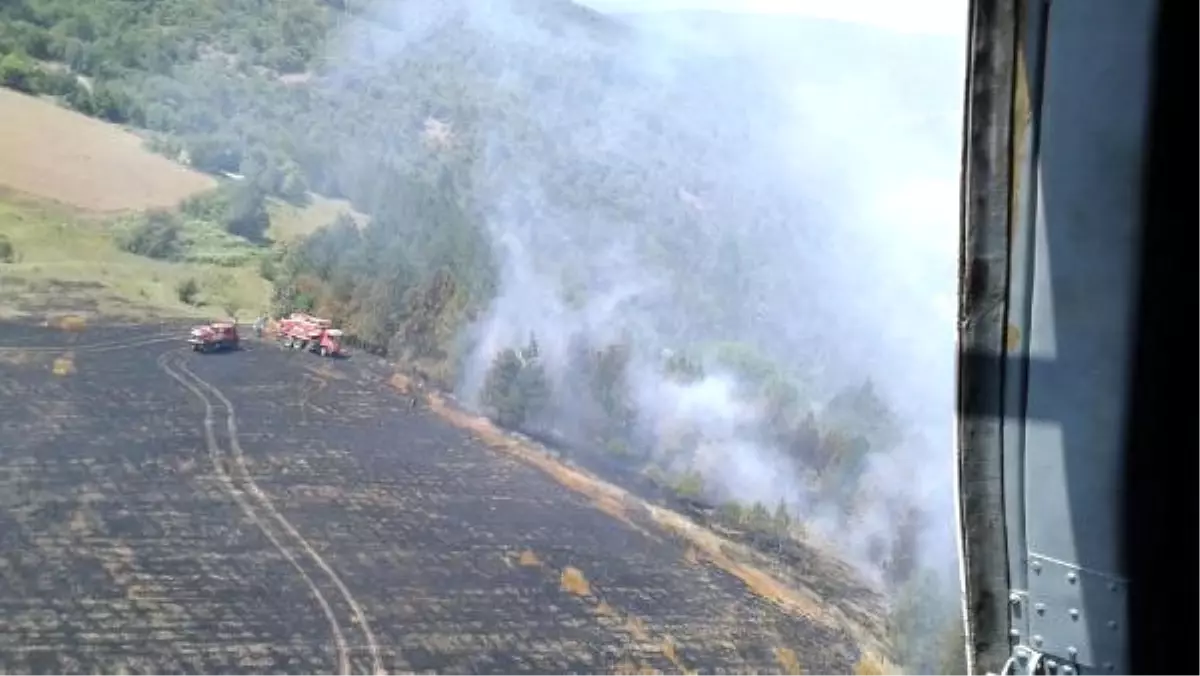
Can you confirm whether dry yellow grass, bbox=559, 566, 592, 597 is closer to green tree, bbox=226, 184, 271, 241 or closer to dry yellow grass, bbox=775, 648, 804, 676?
dry yellow grass, bbox=775, 648, 804, 676

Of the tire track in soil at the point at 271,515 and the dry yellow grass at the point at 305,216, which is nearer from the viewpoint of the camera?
the tire track in soil at the point at 271,515

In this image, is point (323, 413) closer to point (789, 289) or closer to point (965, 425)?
point (789, 289)

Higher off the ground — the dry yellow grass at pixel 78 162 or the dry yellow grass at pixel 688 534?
the dry yellow grass at pixel 78 162

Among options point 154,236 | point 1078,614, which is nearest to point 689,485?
point 154,236

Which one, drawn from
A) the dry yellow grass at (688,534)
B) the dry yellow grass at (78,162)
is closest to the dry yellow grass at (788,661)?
the dry yellow grass at (688,534)

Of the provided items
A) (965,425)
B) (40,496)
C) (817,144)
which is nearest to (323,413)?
(40,496)

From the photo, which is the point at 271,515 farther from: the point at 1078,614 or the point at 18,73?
the point at 1078,614

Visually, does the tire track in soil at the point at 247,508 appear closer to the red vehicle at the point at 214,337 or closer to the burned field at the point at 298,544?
the burned field at the point at 298,544
